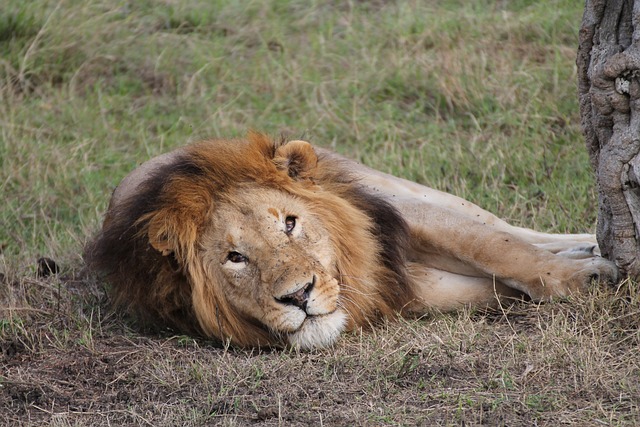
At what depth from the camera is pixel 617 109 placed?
3754mm

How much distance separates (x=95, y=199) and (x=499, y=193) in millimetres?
2384

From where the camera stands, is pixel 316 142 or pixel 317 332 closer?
pixel 317 332

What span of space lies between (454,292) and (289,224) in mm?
808

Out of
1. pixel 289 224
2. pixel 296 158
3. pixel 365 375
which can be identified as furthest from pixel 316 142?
pixel 365 375

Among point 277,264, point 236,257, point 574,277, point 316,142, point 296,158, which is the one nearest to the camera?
point 277,264

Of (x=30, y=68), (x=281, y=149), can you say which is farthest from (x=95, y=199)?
(x=281, y=149)

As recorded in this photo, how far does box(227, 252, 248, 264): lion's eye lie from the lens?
12.5 feet

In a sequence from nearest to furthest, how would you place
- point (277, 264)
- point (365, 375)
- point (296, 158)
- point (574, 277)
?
1. point (365, 375)
2. point (277, 264)
3. point (574, 277)
4. point (296, 158)

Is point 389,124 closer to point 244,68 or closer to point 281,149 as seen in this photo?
point 244,68

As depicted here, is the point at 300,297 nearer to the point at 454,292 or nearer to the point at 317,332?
the point at 317,332

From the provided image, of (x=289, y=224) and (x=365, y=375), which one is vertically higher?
(x=289, y=224)

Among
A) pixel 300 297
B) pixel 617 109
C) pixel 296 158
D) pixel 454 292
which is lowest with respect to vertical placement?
pixel 454 292

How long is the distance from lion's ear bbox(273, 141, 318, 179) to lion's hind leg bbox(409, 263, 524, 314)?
62cm

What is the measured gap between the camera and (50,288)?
482cm
